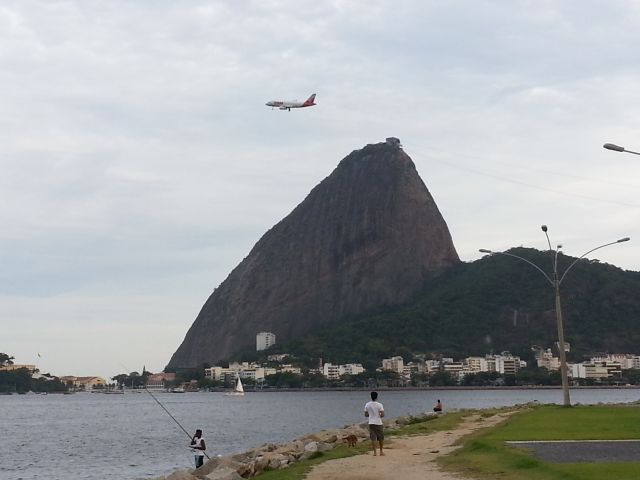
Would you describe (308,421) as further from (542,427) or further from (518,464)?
(518,464)

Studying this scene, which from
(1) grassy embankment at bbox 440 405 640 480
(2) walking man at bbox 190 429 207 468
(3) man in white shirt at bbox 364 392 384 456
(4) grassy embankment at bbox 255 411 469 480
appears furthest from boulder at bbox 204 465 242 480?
(1) grassy embankment at bbox 440 405 640 480

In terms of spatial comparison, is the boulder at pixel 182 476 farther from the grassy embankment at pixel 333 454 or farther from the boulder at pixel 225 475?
the grassy embankment at pixel 333 454

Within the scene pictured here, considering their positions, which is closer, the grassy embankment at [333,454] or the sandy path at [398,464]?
the sandy path at [398,464]

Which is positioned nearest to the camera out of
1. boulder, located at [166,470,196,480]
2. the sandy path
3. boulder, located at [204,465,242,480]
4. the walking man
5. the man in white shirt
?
the sandy path

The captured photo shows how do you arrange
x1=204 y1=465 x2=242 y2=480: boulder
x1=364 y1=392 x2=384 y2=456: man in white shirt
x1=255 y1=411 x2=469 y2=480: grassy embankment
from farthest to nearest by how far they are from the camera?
x1=204 y1=465 x2=242 y2=480: boulder, x1=364 y1=392 x2=384 y2=456: man in white shirt, x1=255 y1=411 x2=469 y2=480: grassy embankment

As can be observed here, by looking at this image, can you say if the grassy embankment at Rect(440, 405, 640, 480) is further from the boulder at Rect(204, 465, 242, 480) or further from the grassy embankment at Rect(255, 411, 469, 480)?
the boulder at Rect(204, 465, 242, 480)

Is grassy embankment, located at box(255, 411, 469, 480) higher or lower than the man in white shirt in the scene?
lower

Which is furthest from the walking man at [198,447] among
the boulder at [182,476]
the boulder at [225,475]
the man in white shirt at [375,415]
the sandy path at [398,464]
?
the man in white shirt at [375,415]
